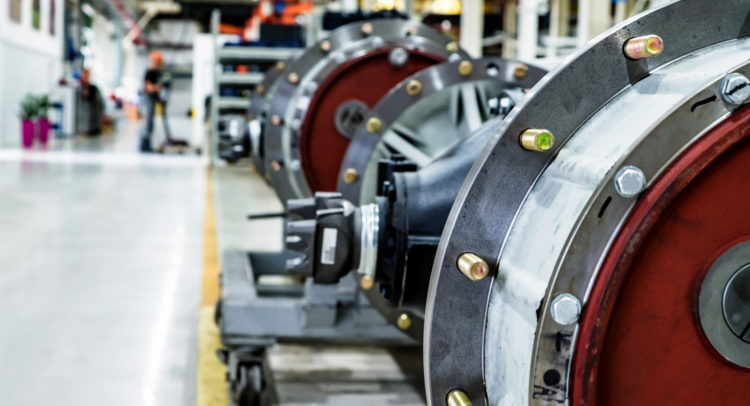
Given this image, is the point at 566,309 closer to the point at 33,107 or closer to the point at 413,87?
the point at 413,87

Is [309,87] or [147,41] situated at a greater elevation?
[147,41]

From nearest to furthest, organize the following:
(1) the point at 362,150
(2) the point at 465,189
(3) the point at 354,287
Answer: (2) the point at 465,189, (1) the point at 362,150, (3) the point at 354,287

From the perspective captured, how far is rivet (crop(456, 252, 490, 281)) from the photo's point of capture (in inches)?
33.1

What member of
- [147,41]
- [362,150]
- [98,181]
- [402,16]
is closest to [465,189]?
[362,150]

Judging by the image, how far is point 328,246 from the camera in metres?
1.22

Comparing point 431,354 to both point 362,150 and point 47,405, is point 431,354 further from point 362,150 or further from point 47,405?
point 47,405

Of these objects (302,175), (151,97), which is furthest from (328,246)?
(151,97)

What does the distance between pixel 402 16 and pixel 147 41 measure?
2840 cm

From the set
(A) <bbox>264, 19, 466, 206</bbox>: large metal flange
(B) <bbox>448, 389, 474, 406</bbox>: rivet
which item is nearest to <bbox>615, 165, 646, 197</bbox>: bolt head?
(B) <bbox>448, 389, 474, 406</bbox>: rivet

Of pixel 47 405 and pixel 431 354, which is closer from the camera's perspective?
pixel 431 354

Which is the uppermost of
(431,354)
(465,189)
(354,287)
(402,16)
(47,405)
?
(402,16)

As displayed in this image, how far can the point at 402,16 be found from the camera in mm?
3105

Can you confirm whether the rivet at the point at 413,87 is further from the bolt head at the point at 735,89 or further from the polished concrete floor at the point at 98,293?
the bolt head at the point at 735,89

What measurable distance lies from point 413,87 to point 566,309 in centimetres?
102
